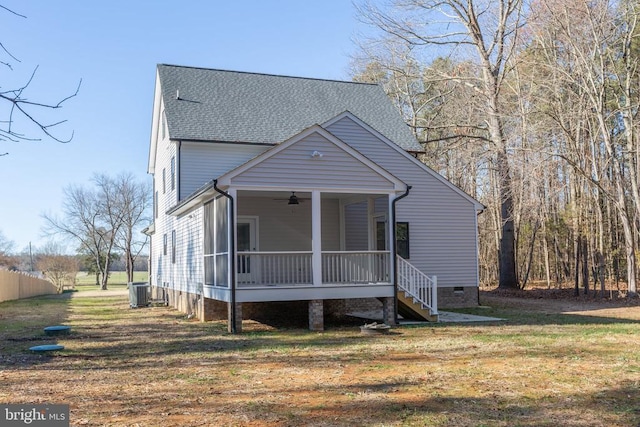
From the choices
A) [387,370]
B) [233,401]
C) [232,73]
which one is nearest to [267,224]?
[232,73]

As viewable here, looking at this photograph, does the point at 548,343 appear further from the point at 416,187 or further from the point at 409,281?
the point at 416,187

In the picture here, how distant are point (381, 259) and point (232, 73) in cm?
1119

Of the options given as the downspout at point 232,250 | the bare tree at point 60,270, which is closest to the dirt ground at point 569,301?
the downspout at point 232,250

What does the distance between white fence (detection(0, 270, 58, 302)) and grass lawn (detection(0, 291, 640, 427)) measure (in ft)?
53.8

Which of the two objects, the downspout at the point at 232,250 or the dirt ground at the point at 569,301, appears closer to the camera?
the downspout at the point at 232,250

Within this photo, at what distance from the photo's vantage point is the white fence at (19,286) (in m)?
28.2

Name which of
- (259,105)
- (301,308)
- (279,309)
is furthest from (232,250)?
(259,105)

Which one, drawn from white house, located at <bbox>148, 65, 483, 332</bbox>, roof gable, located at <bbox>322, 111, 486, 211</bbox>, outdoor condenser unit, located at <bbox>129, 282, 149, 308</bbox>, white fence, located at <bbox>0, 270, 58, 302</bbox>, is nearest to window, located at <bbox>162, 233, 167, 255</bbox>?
white house, located at <bbox>148, 65, 483, 332</bbox>

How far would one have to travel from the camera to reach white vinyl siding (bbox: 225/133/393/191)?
13172 mm

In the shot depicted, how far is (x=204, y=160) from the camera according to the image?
18.7 m

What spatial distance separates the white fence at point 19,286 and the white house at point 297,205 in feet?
30.3

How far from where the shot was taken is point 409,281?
1538cm

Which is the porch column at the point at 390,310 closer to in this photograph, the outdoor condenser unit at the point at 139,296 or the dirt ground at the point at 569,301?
the dirt ground at the point at 569,301

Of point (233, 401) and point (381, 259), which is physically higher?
point (381, 259)
